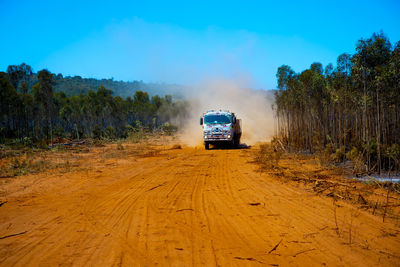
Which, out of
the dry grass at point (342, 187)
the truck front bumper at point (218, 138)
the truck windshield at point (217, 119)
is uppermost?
the truck windshield at point (217, 119)

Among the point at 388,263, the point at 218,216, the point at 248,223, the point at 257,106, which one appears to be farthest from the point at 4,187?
the point at 257,106

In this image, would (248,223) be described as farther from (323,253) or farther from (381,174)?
(381,174)

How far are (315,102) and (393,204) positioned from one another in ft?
36.3

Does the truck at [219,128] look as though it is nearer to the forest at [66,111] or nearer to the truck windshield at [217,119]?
the truck windshield at [217,119]

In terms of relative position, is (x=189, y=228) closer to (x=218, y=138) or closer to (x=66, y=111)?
(x=218, y=138)

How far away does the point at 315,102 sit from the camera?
15.9 meters

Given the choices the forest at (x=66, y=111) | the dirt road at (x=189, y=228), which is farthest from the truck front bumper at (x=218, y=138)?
the forest at (x=66, y=111)

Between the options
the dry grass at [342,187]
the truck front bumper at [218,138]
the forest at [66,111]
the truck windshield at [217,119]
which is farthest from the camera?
the forest at [66,111]

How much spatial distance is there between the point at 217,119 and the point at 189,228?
51.5 feet

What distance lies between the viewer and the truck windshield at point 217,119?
19.9m

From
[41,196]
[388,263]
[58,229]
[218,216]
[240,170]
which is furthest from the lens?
[240,170]

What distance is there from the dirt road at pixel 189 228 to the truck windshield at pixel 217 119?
1206 centimetres

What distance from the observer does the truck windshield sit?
65.3 ft

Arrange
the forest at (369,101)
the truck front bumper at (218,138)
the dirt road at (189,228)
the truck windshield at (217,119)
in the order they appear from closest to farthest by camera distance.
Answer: the dirt road at (189,228), the forest at (369,101), the truck front bumper at (218,138), the truck windshield at (217,119)
